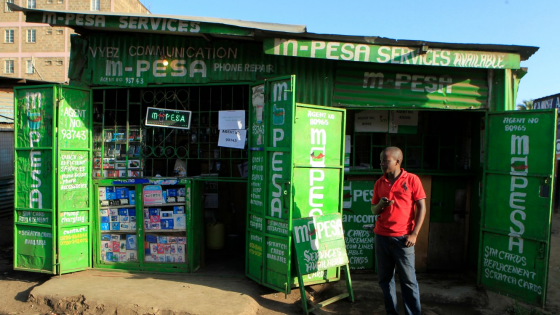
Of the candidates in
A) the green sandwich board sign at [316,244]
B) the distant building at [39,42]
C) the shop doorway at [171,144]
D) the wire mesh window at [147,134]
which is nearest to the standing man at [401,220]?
the green sandwich board sign at [316,244]

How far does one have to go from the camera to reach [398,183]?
4320 mm

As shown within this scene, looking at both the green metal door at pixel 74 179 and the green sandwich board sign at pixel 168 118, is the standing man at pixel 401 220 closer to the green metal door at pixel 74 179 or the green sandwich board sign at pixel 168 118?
the green sandwich board sign at pixel 168 118

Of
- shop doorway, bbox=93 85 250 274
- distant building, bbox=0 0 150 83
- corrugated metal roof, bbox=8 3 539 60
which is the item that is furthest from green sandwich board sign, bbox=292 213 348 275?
distant building, bbox=0 0 150 83

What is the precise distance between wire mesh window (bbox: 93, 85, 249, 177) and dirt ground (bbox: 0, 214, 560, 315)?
198 cm

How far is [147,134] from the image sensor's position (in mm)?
6484

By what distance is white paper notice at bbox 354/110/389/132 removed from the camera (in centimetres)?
661

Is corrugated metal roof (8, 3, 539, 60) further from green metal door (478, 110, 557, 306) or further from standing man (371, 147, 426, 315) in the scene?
standing man (371, 147, 426, 315)

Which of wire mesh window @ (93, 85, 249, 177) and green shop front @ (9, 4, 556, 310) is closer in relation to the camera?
green shop front @ (9, 4, 556, 310)

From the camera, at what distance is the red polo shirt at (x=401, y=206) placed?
4254mm

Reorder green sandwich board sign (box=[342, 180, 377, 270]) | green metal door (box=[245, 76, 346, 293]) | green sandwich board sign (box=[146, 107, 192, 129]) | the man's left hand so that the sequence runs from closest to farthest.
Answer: the man's left hand, green metal door (box=[245, 76, 346, 293]), green sandwich board sign (box=[146, 107, 192, 129]), green sandwich board sign (box=[342, 180, 377, 270])

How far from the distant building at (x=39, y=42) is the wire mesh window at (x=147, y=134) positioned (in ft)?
112

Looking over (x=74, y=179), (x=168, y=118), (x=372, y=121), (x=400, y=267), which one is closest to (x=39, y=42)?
(x=74, y=179)

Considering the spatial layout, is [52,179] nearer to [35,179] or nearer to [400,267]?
[35,179]

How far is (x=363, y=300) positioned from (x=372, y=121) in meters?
2.89
